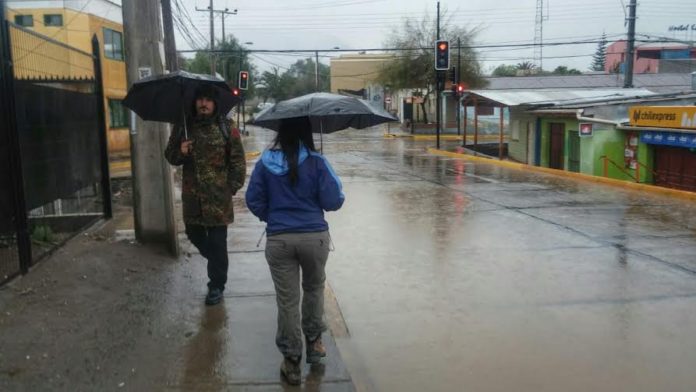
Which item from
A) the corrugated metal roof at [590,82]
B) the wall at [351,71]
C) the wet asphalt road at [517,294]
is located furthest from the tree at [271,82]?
the wet asphalt road at [517,294]

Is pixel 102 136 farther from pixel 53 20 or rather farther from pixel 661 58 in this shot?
pixel 661 58

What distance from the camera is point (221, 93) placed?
5.14 meters

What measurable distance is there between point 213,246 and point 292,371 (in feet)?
5.12

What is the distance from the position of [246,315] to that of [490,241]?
4.32 metres

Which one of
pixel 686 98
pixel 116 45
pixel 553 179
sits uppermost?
pixel 116 45

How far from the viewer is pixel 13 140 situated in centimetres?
523

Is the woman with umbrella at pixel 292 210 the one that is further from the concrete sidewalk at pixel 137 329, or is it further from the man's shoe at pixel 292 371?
the concrete sidewalk at pixel 137 329

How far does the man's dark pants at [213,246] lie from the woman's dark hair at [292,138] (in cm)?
137

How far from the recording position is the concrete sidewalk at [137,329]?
3.86 m

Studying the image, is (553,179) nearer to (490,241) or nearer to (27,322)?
(490,241)

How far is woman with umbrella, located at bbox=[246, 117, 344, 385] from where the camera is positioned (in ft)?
12.8

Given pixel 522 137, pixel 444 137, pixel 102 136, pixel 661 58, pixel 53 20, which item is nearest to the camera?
pixel 102 136

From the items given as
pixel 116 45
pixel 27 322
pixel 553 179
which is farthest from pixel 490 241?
pixel 116 45

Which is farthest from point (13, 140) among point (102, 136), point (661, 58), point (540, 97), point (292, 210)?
point (661, 58)
